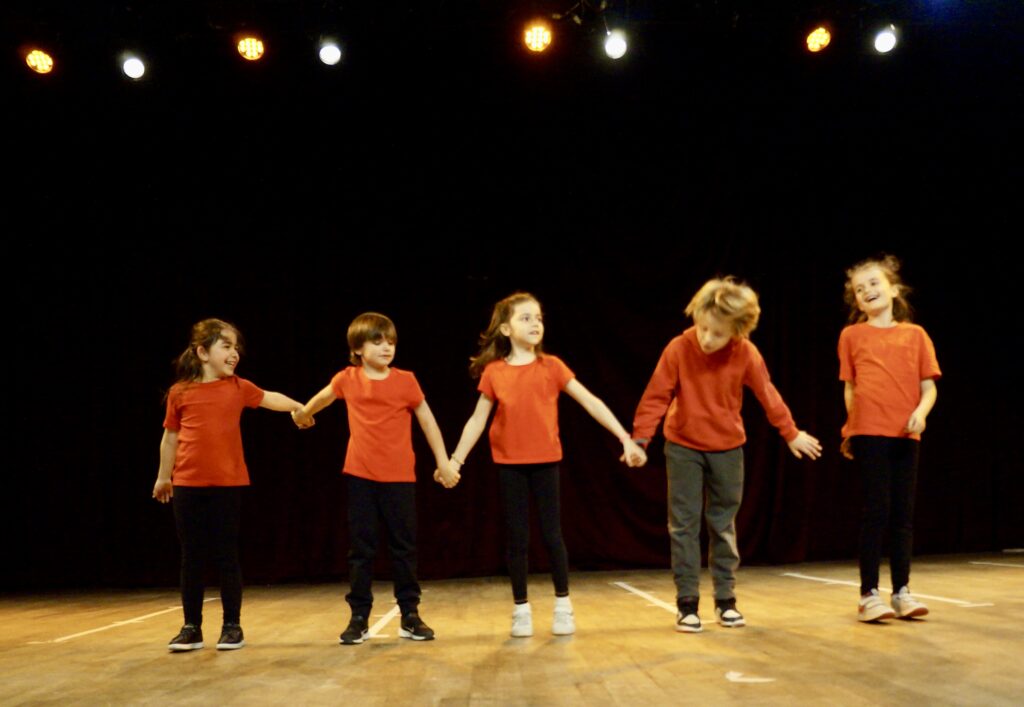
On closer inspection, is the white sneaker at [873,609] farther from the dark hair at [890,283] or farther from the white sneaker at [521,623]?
the white sneaker at [521,623]

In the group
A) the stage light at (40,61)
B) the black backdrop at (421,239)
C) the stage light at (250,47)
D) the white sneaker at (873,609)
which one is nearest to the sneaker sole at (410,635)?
the white sneaker at (873,609)

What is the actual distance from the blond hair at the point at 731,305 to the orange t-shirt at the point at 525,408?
2.00ft

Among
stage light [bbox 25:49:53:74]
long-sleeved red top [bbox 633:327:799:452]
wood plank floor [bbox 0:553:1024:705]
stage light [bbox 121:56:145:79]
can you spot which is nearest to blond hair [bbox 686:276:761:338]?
long-sleeved red top [bbox 633:327:799:452]

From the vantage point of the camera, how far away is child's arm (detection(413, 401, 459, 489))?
10.8 feet

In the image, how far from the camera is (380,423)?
327cm

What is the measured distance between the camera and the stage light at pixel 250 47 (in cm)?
547

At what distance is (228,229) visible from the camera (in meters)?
6.29

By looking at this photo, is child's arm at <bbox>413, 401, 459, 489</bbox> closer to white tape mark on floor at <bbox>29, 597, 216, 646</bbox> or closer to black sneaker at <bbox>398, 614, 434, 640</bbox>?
black sneaker at <bbox>398, 614, 434, 640</bbox>

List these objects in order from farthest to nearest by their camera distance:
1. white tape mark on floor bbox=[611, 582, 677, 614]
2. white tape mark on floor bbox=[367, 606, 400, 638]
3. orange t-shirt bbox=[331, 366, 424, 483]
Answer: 1. white tape mark on floor bbox=[611, 582, 677, 614]
2. white tape mark on floor bbox=[367, 606, 400, 638]
3. orange t-shirt bbox=[331, 366, 424, 483]

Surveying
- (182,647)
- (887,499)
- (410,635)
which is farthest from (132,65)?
(887,499)

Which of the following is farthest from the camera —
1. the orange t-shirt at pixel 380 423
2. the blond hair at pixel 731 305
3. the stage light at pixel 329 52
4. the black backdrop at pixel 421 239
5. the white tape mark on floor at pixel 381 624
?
the black backdrop at pixel 421 239

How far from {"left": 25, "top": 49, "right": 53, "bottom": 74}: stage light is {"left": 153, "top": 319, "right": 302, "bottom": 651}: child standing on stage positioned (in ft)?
10.6

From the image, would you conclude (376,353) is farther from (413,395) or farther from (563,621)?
(563,621)

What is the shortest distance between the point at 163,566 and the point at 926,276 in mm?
6015
